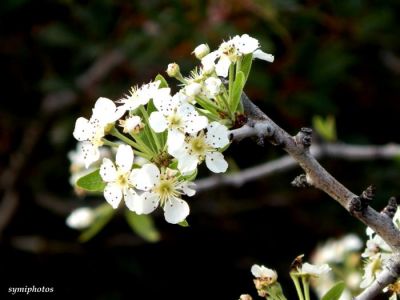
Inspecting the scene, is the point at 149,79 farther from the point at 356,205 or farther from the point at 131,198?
the point at 356,205

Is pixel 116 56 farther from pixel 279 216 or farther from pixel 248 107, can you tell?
pixel 248 107

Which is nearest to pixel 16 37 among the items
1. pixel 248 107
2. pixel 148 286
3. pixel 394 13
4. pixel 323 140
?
pixel 148 286

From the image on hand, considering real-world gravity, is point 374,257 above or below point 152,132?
below

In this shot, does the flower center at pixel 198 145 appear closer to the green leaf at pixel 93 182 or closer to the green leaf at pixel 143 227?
the green leaf at pixel 93 182

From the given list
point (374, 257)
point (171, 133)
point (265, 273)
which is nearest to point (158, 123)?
point (171, 133)

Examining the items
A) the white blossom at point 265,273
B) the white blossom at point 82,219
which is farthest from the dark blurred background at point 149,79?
the white blossom at point 265,273

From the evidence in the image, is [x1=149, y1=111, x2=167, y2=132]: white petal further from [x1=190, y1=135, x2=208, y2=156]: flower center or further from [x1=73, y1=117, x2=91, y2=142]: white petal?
[x1=73, y1=117, x2=91, y2=142]: white petal
